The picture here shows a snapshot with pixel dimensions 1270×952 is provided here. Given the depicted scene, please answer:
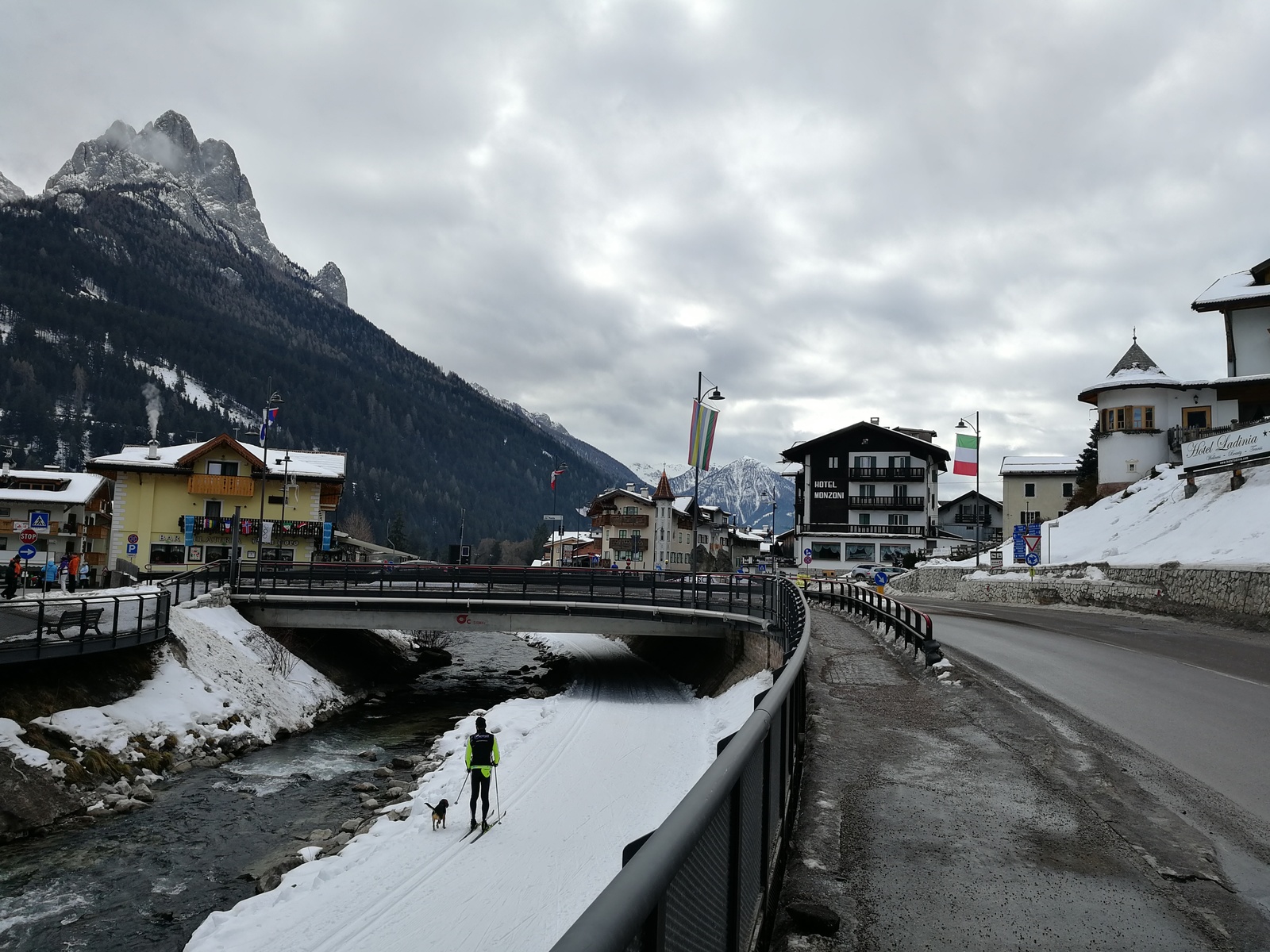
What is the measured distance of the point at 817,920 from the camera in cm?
445

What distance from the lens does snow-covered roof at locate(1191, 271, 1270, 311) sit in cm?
4938

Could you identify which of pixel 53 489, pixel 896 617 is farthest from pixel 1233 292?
pixel 53 489

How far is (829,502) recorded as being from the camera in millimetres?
82062

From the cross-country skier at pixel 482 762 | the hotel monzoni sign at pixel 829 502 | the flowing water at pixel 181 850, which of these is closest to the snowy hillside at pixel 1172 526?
the cross-country skier at pixel 482 762

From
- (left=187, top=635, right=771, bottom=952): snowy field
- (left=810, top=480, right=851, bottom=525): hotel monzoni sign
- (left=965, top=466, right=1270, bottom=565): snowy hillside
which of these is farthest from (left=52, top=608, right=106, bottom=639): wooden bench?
(left=810, top=480, right=851, bottom=525): hotel monzoni sign

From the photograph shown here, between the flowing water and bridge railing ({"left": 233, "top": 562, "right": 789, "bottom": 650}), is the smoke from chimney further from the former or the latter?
the flowing water

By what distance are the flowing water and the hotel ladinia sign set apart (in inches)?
1405

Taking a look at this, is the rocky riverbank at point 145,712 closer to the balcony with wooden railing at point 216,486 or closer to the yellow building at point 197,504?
the yellow building at point 197,504

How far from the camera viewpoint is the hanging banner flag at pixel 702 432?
106 ft

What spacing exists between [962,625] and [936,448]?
58.1 meters

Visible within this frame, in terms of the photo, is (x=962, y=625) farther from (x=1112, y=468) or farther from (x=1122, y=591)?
(x=1112, y=468)

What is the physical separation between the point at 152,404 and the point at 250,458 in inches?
6015

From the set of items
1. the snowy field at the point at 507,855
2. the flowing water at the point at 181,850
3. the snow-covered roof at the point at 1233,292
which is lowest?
the flowing water at the point at 181,850

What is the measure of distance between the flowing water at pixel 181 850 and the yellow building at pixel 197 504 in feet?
128
